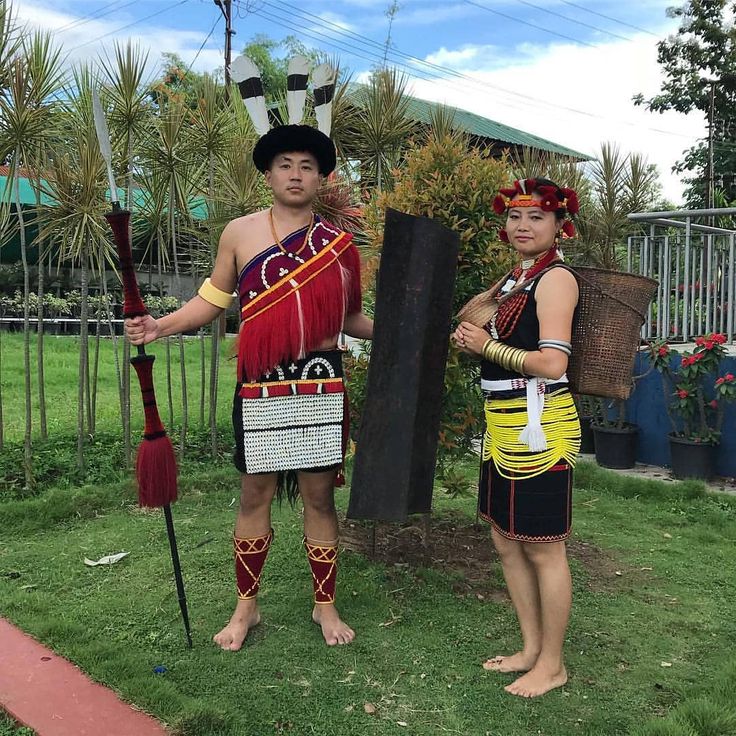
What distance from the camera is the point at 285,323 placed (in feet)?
8.31

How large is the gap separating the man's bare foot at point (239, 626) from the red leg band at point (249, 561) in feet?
0.13

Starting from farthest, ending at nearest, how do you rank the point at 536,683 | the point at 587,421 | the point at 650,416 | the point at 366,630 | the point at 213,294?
1. the point at 587,421
2. the point at 650,416
3. the point at 366,630
4. the point at 213,294
5. the point at 536,683

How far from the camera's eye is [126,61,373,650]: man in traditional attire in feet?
8.39

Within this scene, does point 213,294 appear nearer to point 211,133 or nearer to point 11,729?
point 11,729

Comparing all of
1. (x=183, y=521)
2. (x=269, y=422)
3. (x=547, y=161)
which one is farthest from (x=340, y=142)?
(x=269, y=422)

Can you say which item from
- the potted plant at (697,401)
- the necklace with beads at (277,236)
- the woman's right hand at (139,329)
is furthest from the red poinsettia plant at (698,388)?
the woman's right hand at (139,329)

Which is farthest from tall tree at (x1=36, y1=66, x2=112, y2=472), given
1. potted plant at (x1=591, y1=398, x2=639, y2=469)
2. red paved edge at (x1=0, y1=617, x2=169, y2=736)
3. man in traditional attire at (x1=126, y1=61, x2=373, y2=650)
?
potted plant at (x1=591, y1=398, x2=639, y2=469)

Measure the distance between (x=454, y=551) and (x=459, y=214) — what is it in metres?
1.73

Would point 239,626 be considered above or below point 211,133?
below

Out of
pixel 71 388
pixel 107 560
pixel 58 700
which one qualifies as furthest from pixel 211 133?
pixel 71 388

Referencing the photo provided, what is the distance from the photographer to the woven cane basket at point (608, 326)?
2285 mm

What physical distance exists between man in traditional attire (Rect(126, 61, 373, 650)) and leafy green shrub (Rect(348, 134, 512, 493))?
0.67 m

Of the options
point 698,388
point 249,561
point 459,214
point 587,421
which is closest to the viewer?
point 249,561

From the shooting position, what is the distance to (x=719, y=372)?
563 centimetres
